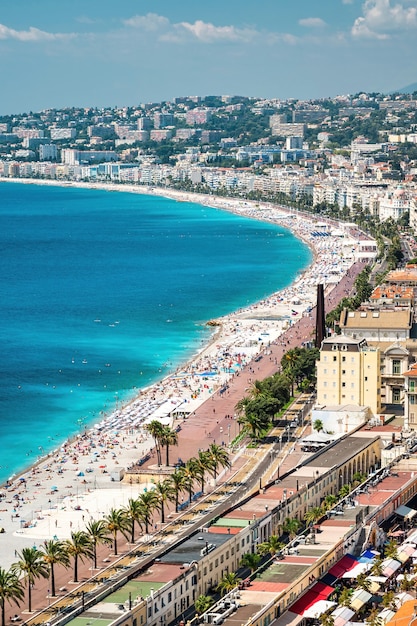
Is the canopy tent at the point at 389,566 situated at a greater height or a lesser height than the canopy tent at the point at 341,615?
greater

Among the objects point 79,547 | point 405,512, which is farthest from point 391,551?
point 79,547

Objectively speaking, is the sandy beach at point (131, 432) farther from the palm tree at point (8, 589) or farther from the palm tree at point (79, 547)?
the palm tree at point (8, 589)

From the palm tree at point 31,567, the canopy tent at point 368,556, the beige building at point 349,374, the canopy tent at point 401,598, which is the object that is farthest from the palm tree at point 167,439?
the canopy tent at point 401,598

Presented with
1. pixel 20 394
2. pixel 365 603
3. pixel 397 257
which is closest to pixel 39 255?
pixel 397 257

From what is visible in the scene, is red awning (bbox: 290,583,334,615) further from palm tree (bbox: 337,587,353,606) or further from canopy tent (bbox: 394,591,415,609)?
canopy tent (bbox: 394,591,415,609)

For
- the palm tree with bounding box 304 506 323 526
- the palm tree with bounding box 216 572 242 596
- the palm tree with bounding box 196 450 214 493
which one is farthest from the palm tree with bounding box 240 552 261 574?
the palm tree with bounding box 196 450 214 493

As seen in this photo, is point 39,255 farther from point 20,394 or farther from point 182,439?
point 182,439

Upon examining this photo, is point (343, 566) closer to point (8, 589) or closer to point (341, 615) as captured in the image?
point (341, 615)
